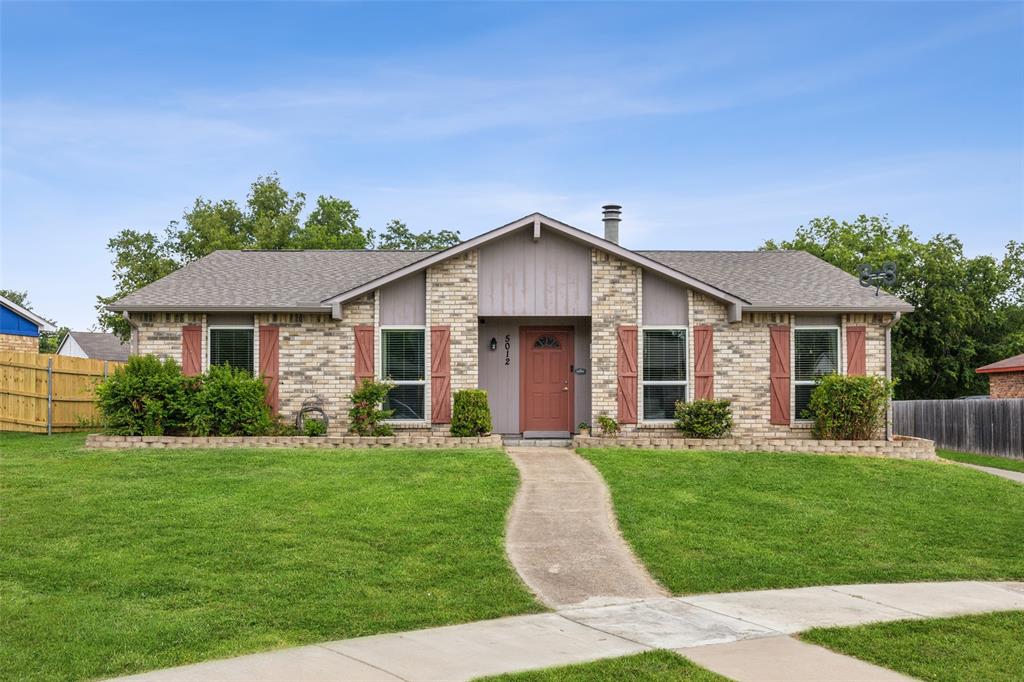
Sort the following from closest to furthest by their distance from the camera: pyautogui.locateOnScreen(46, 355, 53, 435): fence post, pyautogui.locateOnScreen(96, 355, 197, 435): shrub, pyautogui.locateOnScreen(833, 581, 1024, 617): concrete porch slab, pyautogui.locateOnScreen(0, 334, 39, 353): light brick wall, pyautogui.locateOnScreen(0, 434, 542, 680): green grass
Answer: pyautogui.locateOnScreen(0, 434, 542, 680): green grass < pyautogui.locateOnScreen(833, 581, 1024, 617): concrete porch slab < pyautogui.locateOnScreen(96, 355, 197, 435): shrub < pyautogui.locateOnScreen(46, 355, 53, 435): fence post < pyautogui.locateOnScreen(0, 334, 39, 353): light brick wall

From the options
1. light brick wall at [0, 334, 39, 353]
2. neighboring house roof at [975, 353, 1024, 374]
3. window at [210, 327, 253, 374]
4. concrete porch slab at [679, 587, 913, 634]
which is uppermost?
light brick wall at [0, 334, 39, 353]

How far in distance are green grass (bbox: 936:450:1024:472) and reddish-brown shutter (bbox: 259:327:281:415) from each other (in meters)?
15.5

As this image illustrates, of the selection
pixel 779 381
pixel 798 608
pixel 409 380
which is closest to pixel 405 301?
pixel 409 380

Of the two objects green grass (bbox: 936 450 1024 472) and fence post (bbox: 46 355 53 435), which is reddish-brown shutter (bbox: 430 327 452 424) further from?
green grass (bbox: 936 450 1024 472)

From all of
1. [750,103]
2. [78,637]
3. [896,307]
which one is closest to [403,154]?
[750,103]

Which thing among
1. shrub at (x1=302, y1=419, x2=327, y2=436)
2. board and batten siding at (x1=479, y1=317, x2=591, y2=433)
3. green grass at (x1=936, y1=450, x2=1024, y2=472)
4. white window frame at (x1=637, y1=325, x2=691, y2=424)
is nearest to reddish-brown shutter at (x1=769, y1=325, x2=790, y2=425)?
white window frame at (x1=637, y1=325, x2=691, y2=424)

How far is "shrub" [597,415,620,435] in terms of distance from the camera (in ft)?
58.0

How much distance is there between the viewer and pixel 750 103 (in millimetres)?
19125

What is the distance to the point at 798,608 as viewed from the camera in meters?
8.34

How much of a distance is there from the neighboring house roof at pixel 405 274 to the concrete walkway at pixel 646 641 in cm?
955

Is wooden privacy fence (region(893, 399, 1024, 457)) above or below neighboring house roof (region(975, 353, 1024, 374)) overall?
below

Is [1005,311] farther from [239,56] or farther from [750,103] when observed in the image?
[239,56]

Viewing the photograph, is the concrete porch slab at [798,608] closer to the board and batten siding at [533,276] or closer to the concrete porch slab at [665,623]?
the concrete porch slab at [665,623]

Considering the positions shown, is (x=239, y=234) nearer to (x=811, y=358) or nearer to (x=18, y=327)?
(x=18, y=327)
